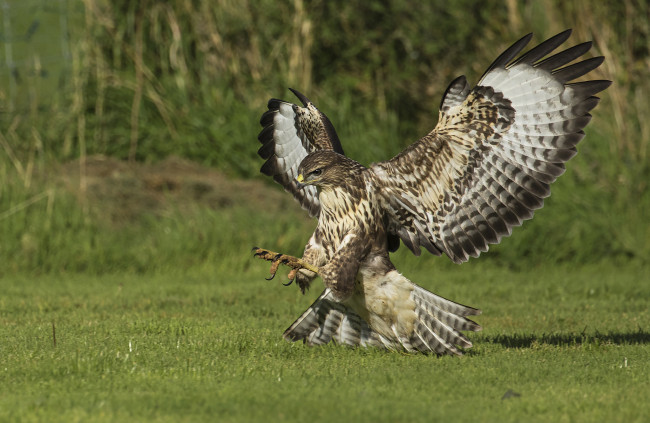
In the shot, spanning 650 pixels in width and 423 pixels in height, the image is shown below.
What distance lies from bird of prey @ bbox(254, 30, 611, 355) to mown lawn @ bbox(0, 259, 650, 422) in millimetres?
231

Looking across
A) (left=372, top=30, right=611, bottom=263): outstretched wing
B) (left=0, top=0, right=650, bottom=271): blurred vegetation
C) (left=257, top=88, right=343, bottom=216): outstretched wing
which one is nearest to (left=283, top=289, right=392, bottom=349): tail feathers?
(left=372, top=30, right=611, bottom=263): outstretched wing

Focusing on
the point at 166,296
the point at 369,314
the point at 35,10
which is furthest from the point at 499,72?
the point at 35,10

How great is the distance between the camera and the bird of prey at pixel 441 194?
22.9ft

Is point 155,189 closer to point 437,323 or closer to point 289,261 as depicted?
point 289,261

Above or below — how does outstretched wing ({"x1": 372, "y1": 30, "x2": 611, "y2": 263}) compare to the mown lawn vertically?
above

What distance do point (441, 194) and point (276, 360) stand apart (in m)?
1.63

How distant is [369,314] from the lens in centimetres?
718

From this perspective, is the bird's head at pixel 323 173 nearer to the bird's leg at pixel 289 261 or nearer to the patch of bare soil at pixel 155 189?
the bird's leg at pixel 289 261

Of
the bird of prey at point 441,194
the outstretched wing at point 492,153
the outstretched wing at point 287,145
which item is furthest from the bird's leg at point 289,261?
the outstretched wing at point 287,145

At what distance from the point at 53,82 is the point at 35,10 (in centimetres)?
165

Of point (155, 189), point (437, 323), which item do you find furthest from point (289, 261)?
point (155, 189)

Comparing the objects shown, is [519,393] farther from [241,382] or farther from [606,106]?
[606,106]

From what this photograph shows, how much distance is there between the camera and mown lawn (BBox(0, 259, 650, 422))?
5.47 m

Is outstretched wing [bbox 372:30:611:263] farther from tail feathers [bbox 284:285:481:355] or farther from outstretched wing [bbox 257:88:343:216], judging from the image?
outstretched wing [bbox 257:88:343:216]
